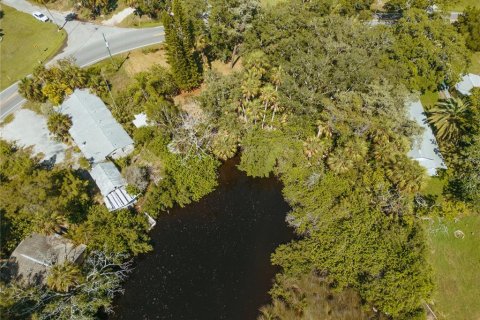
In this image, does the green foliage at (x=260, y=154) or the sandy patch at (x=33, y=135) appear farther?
the sandy patch at (x=33, y=135)

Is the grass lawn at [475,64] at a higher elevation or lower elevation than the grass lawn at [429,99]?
lower

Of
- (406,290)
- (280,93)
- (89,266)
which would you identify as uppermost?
(280,93)

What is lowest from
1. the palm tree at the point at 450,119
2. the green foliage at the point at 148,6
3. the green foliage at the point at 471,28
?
the palm tree at the point at 450,119

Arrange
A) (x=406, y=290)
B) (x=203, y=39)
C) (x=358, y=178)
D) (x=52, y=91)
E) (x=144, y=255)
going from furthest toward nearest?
(x=203, y=39) < (x=52, y=91) < (x=358, y=178) < (x=144, y=255) < (x=406, y=290)

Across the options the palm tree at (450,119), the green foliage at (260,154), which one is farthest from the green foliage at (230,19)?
the palm tree at (450,119)

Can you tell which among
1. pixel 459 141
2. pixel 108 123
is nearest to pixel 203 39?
pixel 108 123

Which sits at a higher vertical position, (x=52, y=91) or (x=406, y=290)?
(x=52, y=91)

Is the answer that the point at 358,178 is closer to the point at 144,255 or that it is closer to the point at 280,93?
the point at 280,93

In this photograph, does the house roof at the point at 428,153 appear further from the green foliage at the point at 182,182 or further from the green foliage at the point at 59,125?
the green foliage at the point at 59,125
